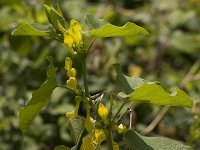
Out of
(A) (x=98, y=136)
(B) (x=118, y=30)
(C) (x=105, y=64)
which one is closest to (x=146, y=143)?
(A) (x=98, y=136)

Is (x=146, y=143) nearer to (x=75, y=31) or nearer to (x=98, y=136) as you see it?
(x=98, y=136)

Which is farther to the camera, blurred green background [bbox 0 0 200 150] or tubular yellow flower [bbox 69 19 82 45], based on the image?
blurred green background [bbox 0 0 200 150]

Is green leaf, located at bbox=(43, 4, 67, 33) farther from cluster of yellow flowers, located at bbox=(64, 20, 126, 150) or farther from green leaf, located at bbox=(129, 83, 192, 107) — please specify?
green leaf, located at bbox=(129, 83, 192, 107)

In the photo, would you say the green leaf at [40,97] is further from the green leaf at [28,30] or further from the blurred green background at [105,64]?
the blurred green background at [105,64]

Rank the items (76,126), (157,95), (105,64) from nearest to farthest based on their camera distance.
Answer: (157,95), (76,126), (105,64)

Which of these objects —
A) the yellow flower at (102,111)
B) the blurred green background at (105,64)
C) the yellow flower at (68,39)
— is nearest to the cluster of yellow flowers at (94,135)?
the yellow flower at (102,111)

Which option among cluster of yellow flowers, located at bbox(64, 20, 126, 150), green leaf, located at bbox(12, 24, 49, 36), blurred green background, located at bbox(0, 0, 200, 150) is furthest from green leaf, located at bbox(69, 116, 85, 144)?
blurred green background, located at bbox(0, 0, 200, 150)
